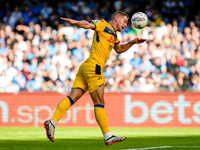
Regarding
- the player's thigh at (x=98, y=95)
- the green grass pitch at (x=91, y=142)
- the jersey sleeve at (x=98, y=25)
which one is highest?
the jersey sleeve at (x=98, y=25)

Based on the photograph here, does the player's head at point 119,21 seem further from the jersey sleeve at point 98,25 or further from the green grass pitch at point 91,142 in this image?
the green grass pitch at point 91,142

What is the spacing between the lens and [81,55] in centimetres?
1669

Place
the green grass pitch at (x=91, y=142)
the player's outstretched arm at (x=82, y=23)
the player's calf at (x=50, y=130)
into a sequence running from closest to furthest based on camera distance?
the player's outstretched arm at (x=82, y=23), the player's calf at (x=50, y=130), the green grass pitch at (x=91, y=142)

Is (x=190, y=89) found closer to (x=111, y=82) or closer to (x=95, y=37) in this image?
(x=111, y=82)

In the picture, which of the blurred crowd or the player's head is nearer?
the player's head

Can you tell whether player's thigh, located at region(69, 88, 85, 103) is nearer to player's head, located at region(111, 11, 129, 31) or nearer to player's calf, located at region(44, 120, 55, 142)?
player's calf, located at region(44, 120, 55, 142)

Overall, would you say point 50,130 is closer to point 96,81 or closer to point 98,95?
point 98,95

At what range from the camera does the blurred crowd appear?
51.4ft

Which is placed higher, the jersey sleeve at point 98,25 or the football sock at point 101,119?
the jersey sleeve at point 98,25

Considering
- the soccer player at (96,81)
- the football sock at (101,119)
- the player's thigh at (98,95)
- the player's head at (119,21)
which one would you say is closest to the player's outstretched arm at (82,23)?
the soccer player at (96,81)

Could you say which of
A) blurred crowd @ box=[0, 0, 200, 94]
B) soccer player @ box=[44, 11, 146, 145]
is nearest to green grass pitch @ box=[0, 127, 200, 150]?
soccer player @ box=[44, 11, 146, 145]

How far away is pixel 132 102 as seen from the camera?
14242 millimetres

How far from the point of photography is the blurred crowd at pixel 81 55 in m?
15.7

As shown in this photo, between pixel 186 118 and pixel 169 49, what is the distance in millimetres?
4050
